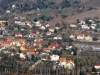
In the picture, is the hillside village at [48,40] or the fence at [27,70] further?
the hillside village at [48,40]

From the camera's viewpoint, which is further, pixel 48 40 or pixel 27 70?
pixel 48 40

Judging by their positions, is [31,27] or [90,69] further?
[31,27]

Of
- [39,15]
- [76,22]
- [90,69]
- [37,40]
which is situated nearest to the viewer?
[90,69]

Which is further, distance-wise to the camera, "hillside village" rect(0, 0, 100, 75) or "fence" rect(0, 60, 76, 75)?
"hillside village" rect(0, 0, 100, 75)

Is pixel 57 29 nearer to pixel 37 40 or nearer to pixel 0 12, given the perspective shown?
Answer: pixel 37 40

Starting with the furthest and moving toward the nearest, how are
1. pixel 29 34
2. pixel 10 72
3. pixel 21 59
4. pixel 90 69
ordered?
pixel 29 34
pixel 21 59
pixel 90 69
pixel 10 72

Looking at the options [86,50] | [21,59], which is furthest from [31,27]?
[21,59]

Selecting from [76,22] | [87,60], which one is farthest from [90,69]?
[76,22]

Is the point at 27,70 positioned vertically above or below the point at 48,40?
below
